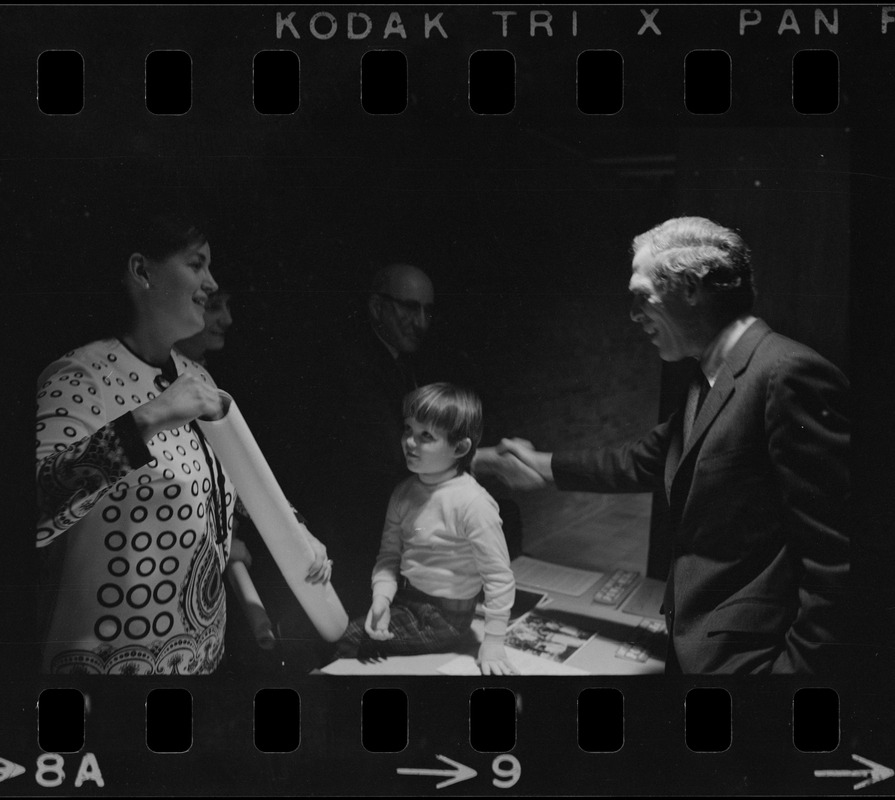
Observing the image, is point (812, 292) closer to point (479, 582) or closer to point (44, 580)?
point (479, 582)

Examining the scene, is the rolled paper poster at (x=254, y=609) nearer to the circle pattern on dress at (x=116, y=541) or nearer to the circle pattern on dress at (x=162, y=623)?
the circle pattern on dress at (x=162, y=623)

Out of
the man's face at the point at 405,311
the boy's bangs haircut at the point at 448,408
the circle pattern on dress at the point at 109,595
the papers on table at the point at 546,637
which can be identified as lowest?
the papers on table at the point at 546,637

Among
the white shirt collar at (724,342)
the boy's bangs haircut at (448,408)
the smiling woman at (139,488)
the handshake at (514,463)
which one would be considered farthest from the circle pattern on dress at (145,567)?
the white shirt collar at (724,342)

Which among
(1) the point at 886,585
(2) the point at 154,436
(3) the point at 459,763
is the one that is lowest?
(3) the point at 459,763

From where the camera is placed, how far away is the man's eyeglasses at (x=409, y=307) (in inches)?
110

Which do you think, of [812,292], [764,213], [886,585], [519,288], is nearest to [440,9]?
[519,288]

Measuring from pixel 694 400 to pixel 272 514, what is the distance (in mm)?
1341

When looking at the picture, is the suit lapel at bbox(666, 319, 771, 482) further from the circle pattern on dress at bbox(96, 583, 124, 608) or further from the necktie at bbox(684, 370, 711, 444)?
the circle pattern on dress at bbox(96, 583, 124, 608)

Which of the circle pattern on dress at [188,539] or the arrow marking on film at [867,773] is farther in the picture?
the arrow marking on film at [867,773]

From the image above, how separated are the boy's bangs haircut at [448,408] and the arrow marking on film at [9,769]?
167 centimetres

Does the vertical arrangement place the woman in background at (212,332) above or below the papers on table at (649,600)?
above

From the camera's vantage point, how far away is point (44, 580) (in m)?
2.83

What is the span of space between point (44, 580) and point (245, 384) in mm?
870

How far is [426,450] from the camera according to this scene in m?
2.83
